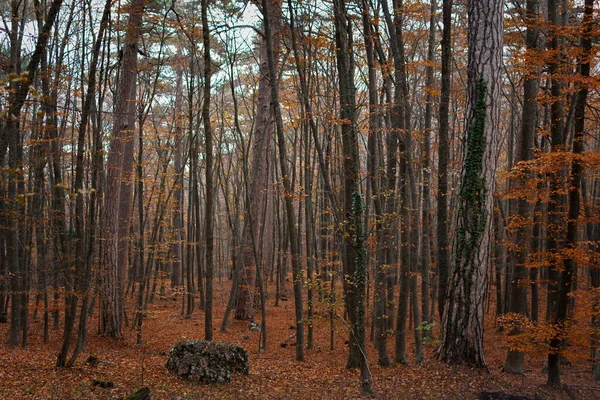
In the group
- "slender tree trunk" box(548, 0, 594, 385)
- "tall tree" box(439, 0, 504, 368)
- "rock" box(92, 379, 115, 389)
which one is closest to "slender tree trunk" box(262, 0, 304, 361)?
"tall tree" box(439, 0, 504, 368)

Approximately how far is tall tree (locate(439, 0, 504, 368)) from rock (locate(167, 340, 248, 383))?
3.41 meters

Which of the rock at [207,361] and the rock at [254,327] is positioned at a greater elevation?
the rock at [207,361]

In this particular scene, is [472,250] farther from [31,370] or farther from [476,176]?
[31,370]

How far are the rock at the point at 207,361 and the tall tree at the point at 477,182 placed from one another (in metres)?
3.41

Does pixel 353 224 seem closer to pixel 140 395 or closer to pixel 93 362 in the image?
pixel 140 395

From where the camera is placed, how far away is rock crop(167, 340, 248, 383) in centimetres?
675

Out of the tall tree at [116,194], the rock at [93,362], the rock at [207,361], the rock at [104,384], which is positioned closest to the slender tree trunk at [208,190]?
the rock at [207,361]

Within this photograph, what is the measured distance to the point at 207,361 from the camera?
22.6ft

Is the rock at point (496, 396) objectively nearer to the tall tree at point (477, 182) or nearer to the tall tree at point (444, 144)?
the tall tree at point (477, 182)

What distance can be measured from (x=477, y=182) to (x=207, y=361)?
196 inches

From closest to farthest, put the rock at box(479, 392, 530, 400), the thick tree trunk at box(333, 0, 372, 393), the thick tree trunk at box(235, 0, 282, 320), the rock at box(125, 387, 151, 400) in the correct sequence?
the rock at box(125, 387, 151, 400) → the rock at box(479, 392, 530, 400) → the thick tree trunk at box(333, 0, 372, 393) → the thick tree trunk at box(235, 0, 282, 320)

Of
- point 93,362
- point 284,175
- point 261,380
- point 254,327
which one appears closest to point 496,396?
point 261,380

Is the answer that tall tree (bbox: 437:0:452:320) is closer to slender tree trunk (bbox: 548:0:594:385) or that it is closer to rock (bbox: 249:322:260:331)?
slender tree trunk (bbox: 548:0:594:385)

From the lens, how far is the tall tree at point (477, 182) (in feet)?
20.2
